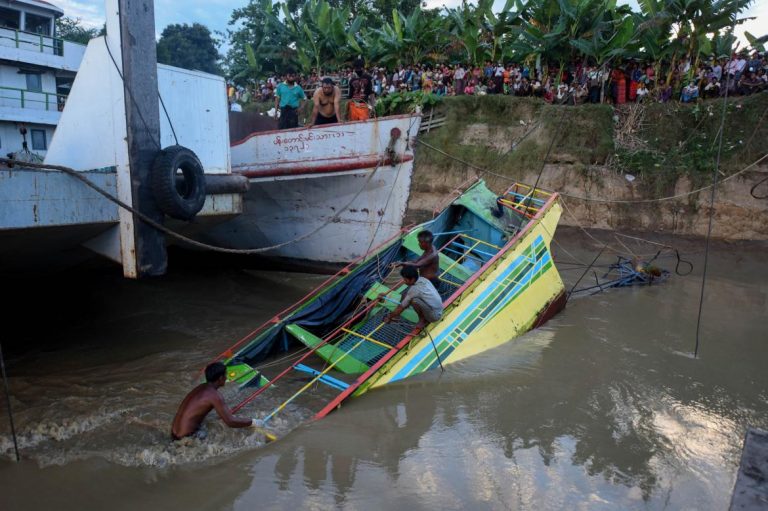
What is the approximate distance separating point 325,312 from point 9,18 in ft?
39.2

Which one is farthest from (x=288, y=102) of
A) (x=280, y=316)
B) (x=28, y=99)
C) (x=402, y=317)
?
(x=28, y=99)

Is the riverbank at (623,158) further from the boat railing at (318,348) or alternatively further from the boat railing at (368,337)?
the boat railing at (318,348)

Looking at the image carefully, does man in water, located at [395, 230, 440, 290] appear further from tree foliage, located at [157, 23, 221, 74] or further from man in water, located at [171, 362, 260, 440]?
tree foliage, located at [157, 23, 221, 74]

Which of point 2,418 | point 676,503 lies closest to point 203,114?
point 2,418

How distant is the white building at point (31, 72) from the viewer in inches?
419

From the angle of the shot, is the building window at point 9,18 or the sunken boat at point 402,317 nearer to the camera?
the sunken boat at point 402,317

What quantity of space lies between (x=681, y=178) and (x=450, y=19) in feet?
30.6

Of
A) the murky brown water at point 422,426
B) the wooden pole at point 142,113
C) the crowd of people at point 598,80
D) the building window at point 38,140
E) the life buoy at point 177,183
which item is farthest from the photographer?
the crowd of people at point 598,80

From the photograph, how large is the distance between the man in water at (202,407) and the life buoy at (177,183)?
274 centimetres

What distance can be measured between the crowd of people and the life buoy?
10.2 m

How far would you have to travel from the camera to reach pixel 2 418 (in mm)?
4848

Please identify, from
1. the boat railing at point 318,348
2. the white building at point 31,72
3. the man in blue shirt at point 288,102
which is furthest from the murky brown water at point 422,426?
the white building at point 31,72

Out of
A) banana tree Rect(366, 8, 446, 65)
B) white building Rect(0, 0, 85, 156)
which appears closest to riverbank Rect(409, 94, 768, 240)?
banana tree Rect(366, 8, 446, 65)

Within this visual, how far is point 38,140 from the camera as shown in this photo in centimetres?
1126
